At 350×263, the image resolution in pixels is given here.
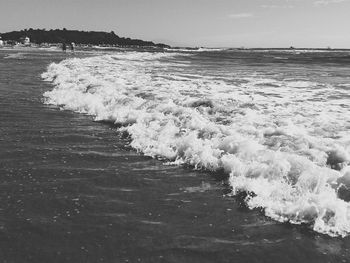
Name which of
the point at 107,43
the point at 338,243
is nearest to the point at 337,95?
the point at 338,243

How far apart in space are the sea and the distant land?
162381 millimetres

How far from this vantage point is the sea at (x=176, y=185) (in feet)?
16.9

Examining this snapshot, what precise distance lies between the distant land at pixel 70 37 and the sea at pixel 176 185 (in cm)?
16238

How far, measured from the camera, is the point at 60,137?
10445 mm

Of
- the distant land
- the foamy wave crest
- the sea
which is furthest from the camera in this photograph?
the distant land

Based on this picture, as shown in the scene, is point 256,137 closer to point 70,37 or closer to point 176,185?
point 176,185

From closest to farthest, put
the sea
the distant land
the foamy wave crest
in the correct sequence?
the sea
the foamy wave crest
the distant land

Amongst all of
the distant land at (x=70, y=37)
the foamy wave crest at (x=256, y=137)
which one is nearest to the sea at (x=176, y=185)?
the foamy wave crest at (x=256, y=137)

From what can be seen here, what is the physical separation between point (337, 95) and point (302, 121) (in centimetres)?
678

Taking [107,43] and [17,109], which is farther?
[107,43]

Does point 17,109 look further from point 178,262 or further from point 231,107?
point 178,262

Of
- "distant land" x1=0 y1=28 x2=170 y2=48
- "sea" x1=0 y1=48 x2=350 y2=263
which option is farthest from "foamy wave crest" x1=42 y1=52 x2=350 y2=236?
"distant land" x1=0 y1=28 x2=170 y2=48

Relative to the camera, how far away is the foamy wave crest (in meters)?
6.38

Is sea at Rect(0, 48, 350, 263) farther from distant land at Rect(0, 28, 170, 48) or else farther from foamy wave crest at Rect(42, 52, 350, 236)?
distant land at Rect(0, 28, 170, 48)
